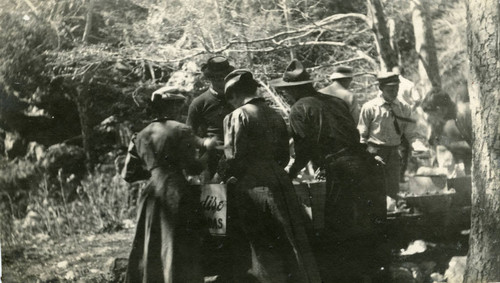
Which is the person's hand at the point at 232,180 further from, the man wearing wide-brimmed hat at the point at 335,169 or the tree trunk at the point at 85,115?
the tree trunk at the point at 85,115

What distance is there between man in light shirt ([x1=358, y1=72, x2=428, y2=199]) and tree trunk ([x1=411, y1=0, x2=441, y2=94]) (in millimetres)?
345

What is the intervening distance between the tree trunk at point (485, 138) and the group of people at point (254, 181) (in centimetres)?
102

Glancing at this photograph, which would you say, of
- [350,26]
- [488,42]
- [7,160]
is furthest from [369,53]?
[7,160]

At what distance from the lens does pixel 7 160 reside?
5492 millimetres

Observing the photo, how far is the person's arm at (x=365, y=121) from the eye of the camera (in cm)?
572

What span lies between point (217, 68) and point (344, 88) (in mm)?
1235

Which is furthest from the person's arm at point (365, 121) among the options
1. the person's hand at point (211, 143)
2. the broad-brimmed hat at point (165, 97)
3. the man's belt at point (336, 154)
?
the broad-brimmed hat at point (165, 97)

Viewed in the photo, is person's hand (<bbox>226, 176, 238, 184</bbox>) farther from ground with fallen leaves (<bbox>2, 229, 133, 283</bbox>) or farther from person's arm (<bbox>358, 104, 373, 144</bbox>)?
person's arm (<bbox>358, 104, 373, 144</bbox>)

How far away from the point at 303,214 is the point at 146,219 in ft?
4.37

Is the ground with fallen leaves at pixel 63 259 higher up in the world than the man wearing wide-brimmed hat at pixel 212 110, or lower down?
lower down

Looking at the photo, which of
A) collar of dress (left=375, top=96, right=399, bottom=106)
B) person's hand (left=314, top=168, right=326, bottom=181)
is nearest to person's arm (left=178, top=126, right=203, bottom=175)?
person's hand (left=314, top=168, right=326, bottom=181)

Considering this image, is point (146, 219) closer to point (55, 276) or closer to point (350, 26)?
point (55, 276)

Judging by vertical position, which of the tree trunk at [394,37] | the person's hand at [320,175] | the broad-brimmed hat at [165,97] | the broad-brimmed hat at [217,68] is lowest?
the person's hand at [320,175]

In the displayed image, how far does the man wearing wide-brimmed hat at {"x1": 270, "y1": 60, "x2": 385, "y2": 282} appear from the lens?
5.39m
